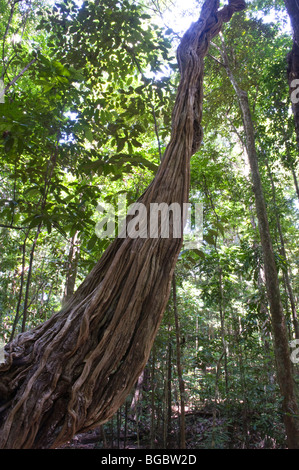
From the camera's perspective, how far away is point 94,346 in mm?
830

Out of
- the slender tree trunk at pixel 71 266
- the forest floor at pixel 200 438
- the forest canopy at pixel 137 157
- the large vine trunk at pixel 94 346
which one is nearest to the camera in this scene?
the large vine trunk at pixel 94 346

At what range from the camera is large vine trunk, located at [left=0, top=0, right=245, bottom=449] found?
72 centimetres

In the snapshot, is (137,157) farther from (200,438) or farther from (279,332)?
(200,438)

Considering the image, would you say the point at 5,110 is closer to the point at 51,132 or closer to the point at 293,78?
the point at 51,132

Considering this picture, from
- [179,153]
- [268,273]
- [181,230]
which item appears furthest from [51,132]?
[268,273]

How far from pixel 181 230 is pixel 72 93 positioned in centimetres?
106

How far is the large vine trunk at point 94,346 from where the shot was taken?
2.36 ft

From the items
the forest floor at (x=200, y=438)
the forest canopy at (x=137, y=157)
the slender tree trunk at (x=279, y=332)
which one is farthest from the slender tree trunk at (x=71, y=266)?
the slender tree trunk at (x=279, y=332)

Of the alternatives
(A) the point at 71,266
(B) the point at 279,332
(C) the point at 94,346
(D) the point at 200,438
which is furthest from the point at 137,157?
(D) the point at 200,438

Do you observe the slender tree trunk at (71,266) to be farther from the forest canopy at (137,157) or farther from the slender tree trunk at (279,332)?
the slender tree trunk at (279,332)

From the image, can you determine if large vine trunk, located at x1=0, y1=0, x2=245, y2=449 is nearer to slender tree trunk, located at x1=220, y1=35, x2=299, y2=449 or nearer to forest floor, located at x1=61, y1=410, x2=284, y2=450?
slender tree trunk, located at x1=220, y1=35, x2=299, y2=449

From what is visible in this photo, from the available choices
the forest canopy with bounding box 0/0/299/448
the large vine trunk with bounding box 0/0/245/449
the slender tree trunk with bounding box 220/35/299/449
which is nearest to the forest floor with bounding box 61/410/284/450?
the forest canopy with bounding box 0/0/299/448

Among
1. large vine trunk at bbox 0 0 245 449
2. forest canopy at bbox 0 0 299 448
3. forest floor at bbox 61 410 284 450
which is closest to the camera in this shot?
large vine trunk at bbox 0 0 245 449

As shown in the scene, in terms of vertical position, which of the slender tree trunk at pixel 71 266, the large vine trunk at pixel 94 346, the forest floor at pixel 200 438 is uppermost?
the slender tree trunk at pixel 71 266
